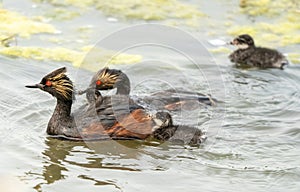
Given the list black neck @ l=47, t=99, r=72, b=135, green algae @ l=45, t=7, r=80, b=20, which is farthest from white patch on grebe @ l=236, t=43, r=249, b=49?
black neck @ l=47, t=99, r=72, b=135

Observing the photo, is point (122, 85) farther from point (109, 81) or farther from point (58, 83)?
point (58, 83)

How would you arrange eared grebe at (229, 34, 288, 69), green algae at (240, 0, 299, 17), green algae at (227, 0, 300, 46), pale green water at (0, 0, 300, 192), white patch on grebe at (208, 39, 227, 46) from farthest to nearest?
green algae at (240, 0, 299, 17), green algae at (227, 0, 300, 46), white patch on grebe at (208, 39, 227, 46), eared grebe at (229, 34, 288, 69), pale green water at (0, 0, 300, 192)

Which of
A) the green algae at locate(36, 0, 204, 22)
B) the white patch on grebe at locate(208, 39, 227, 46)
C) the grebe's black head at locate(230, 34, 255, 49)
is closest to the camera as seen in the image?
the grebe's black head at locate(230, 34, 255, 49)

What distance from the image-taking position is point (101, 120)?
23.7 feet

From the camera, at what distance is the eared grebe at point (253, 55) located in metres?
9.66

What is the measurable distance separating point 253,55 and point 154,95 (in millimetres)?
2184

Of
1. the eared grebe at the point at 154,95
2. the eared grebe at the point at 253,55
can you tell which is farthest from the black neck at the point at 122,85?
the eared grebe at the point at 253,55

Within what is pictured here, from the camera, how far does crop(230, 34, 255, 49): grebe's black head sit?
33.2 feet

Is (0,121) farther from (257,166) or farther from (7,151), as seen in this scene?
(257,166)

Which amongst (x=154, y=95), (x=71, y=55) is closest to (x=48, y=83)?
(x=154, y=95)

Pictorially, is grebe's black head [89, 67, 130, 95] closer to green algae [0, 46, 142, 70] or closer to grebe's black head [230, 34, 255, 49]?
green algae [0, 46, 142, 70]

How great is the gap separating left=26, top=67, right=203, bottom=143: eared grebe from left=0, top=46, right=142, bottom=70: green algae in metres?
2.04

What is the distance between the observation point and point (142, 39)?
10.6m

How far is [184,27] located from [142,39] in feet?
2.94
